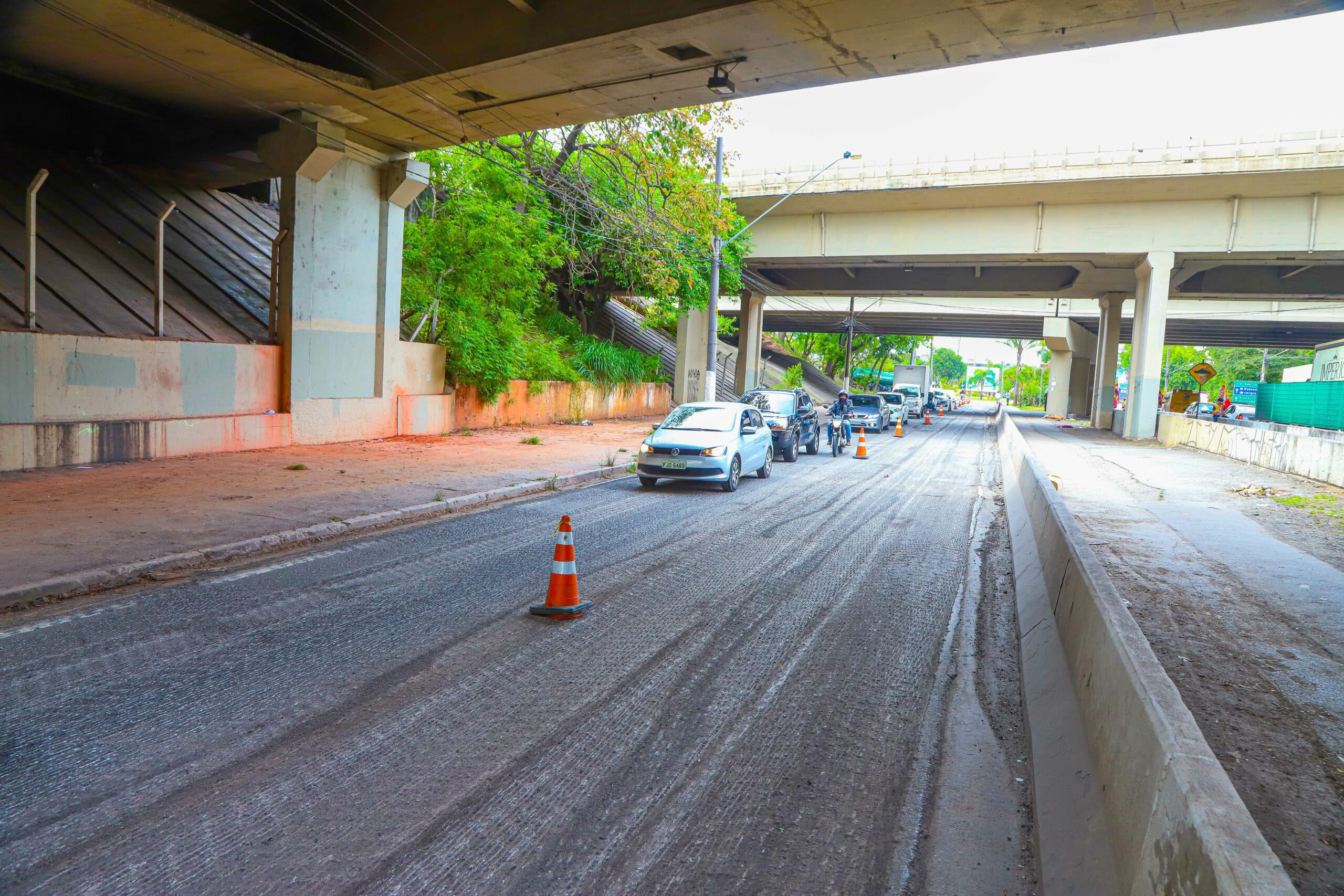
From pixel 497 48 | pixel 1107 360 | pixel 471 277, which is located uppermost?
pixel 497 48

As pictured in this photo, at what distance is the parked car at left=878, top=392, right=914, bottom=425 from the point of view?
36.6m

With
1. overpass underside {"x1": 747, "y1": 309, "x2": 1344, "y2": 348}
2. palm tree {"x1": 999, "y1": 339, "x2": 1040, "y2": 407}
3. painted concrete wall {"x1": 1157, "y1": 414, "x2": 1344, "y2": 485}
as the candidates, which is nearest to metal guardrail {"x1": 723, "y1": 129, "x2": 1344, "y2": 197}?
painted concrete wall {"x1": 1157, "y1": 414, "x2": 1344, "y2": 485}

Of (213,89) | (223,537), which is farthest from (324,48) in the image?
(223,537)

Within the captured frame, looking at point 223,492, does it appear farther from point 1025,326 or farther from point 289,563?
point 1025,326

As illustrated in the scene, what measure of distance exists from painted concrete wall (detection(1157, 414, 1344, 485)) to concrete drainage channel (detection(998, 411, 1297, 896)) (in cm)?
1475

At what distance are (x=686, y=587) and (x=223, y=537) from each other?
15.7 feet

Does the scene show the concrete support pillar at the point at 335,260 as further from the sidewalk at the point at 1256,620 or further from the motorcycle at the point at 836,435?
the sidewalk at the point at 1256,620

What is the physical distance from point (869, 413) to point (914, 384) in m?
17.5

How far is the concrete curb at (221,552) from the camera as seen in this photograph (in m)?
6.57

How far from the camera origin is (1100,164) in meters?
26.8

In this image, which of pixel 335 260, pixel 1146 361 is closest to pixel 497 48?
pixel 335 260

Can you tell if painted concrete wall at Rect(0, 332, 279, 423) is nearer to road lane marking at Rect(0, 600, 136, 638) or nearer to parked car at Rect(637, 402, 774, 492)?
parked car at Rect(637, 402, 774, 492)

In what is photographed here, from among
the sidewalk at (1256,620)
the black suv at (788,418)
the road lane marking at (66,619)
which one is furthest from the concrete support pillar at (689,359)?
the road lane marking at (66,619)

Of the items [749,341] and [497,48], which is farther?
[749,341]
